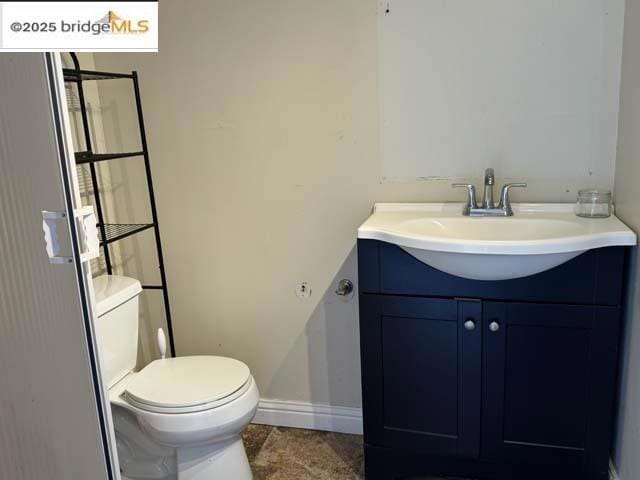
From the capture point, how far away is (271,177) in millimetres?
2260

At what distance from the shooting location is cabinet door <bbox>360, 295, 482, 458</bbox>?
180 centimetres

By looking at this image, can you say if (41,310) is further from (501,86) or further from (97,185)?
(501,86)

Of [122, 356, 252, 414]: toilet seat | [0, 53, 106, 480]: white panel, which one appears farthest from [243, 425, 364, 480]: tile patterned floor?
[0, 53, 106, 480]: white panel

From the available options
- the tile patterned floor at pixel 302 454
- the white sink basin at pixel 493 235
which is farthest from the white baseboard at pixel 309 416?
the white sink basin at pixel 493 235

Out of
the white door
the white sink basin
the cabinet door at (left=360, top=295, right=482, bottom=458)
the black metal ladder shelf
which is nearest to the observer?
the white door

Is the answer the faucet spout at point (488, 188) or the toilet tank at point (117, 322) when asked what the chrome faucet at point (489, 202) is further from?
the toilet tank at point (117, 322)

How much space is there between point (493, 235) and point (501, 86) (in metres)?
0.51

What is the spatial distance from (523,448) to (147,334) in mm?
1624

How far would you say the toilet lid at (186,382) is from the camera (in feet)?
6.16

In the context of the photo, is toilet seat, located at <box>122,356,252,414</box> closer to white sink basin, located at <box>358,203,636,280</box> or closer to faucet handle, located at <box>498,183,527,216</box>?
white sink basin, located at <box>358,203,636,280</box>

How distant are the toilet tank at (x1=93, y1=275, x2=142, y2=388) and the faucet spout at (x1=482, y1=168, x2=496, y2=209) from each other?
1.26 meters

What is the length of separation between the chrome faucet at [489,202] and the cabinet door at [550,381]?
34cm

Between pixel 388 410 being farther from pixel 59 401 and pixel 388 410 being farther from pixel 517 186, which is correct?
pixel 59 401

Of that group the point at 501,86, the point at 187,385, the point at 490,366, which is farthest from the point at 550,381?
the point at 187,385
